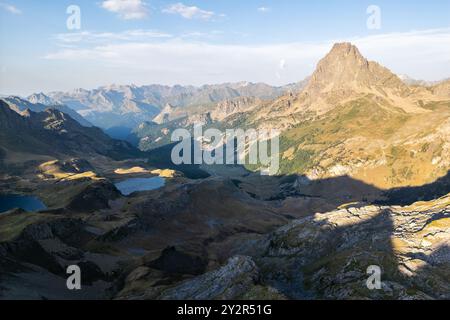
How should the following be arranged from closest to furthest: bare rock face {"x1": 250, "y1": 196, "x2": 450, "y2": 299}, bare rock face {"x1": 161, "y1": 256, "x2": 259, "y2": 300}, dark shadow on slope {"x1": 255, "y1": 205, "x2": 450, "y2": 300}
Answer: dark shadow on slope {"x1": 255, "y1": 205, "x2": 450, "y2": 300}, bare rock face {"x1": 250, "y1": 196, "x2": 450, "y2": 299}, bare rock face {"x1": 161, "y1": 256, "x2": 259, "y2": 300}

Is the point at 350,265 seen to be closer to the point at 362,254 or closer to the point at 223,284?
the point at 362,254

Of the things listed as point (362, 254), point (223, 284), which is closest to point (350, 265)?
point (362, 254)

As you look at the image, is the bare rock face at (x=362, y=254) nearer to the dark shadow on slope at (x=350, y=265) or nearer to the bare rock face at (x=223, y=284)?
the dark shadow on slope at (x=350, y=265)

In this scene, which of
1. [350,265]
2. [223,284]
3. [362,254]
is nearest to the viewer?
[350,265]

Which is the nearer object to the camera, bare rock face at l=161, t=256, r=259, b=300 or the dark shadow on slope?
the dark shadow on slope

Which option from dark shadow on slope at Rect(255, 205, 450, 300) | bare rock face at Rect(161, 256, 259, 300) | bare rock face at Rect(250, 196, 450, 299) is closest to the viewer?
dark shadow on slope at Rect(255, 205, 450, 300)

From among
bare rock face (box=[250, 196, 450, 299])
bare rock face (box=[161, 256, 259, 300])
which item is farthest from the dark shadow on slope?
bare rock face (box=[161, 256, 259, 300])

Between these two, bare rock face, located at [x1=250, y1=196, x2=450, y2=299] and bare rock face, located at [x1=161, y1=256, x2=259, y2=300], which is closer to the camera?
bare rock face, located at [x1=250, y1=196, x2=450, y2=299]

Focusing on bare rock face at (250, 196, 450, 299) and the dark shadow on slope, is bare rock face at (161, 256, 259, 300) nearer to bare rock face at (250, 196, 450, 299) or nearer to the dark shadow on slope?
bare rock face at (250, 196, 450, 299)
